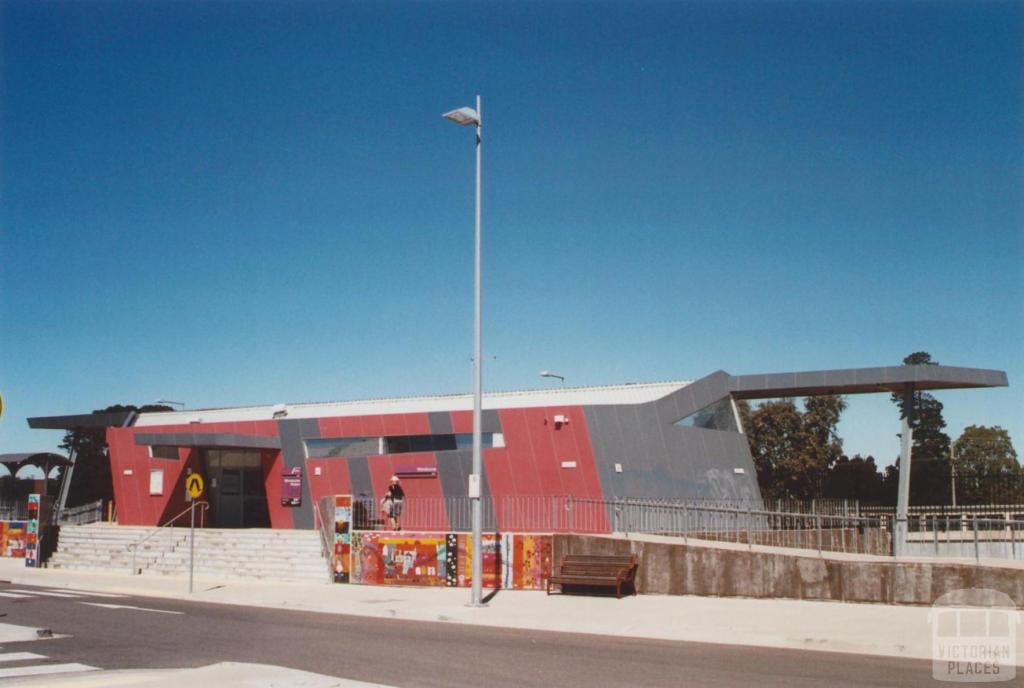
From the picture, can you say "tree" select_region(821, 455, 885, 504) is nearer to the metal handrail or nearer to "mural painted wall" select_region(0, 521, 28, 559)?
the metal handrail

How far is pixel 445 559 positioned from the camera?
22.9 metres

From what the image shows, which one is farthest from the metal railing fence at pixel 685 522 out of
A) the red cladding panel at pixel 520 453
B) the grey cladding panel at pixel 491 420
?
the grey cladding panel at pixel 491 420

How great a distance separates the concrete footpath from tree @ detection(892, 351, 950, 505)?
12.9 m

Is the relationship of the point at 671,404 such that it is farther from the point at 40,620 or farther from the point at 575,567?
the point at 40,620

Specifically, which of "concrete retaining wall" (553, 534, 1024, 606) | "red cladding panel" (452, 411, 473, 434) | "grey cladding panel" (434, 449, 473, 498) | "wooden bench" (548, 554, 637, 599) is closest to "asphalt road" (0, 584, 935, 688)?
"wooden bench" (548, 554, 637, 599)

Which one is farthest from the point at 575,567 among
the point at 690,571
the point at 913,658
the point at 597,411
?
the point at 913,658

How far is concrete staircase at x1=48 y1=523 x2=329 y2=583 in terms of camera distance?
2633 cm

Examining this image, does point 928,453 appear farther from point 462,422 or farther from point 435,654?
point 435,654

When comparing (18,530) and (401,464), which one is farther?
(18,530)

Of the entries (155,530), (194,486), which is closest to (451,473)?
(194,486)

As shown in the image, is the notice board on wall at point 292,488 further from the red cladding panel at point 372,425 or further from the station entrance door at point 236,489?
the red cladding panel at point 372,425

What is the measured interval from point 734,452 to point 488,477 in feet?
28.3

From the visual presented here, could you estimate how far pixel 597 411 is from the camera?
2648cm

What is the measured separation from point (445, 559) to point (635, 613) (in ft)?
22.0
